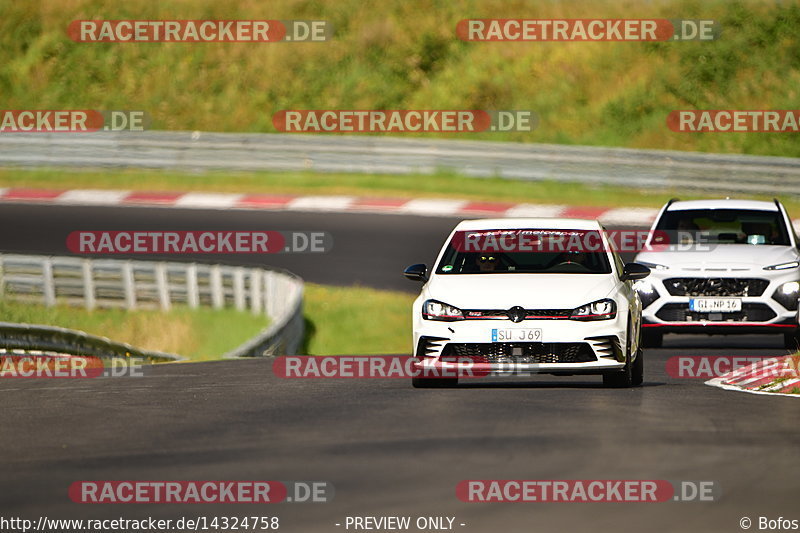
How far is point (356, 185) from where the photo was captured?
34562 millimetres

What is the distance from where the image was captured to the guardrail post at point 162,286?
2469 cm

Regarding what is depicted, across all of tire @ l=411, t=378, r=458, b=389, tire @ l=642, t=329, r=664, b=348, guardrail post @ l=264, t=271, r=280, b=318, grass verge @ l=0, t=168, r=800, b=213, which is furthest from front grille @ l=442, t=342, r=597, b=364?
grass verge @ l=0, t=168, r=800, b=213

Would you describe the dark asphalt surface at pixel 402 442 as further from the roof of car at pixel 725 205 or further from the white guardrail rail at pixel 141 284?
the white guardrail rail at pixel 141 284

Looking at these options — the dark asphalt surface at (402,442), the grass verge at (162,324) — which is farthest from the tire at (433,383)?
the grass verge at (162,324)

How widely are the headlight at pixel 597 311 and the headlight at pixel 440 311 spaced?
871 millimetres

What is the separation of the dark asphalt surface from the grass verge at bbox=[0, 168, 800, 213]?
1799cm

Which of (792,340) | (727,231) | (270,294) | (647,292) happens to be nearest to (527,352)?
(647,292)

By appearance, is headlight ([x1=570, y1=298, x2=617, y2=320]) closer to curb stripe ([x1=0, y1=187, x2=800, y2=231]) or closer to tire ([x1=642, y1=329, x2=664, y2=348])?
tire ([x1=642, y1=329, x2=664, y2=348])

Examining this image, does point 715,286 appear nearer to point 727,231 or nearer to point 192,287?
point 727,231

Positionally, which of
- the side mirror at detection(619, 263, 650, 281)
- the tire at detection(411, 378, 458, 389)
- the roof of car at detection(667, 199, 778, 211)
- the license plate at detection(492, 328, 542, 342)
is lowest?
the tire at detection(411, 378, 458, 389)

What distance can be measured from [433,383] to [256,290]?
36.7 feet

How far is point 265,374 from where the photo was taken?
14.6 m

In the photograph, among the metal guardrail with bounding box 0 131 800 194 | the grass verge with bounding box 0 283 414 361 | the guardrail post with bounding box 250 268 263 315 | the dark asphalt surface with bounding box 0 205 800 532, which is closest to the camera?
the dark asphalt surface with bounding box 0 205 800 532

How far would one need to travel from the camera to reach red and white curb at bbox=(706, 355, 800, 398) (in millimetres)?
12578
